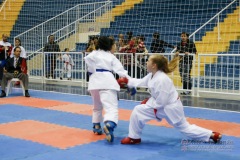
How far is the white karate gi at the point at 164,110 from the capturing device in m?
4.97

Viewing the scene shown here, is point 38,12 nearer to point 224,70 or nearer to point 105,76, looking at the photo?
point 224,70

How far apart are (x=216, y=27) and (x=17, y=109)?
317 inches

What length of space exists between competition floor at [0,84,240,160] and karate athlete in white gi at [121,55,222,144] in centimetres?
14

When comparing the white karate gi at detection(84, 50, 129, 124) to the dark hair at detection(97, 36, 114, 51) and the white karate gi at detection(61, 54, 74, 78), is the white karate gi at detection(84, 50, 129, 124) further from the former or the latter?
the white karate gi at detection(61, 54, 74, 78)

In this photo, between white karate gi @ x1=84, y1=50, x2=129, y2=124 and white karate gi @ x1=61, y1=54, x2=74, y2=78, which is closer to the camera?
white karate gi @ x1=84, y1=50, x2=129, y2=124

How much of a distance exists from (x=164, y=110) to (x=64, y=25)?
43.3 feet

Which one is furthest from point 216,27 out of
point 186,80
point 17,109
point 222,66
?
point 17,109

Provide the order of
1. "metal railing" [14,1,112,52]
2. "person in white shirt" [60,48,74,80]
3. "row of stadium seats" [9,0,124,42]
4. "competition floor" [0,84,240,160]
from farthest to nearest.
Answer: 1. "row of stadium seats" [9,0,124,42]
2. "metal railing" [14,1,112,52]
3. "person in white shirt" [60,48,74,80]
4. "competition floor" [0,84,240,160]

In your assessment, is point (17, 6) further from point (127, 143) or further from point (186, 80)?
point (127, 143)

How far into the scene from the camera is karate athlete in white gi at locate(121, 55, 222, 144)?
4980 millimetres

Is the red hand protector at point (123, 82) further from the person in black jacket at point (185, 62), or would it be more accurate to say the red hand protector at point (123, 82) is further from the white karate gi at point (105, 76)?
the person in black jacket at point (185, 62)

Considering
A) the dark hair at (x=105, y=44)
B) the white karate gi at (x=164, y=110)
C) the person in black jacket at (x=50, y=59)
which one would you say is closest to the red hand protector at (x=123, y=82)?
the white karate gi at (x=164, y=110)

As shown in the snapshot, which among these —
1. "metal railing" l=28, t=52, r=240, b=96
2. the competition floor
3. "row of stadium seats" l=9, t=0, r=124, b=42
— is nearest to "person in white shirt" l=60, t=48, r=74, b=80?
"metal railing" l=28, t=52, r=240, b=96

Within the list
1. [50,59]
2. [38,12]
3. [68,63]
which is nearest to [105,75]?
[68,63]
